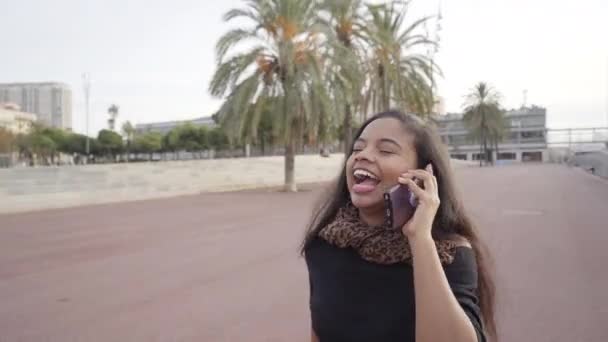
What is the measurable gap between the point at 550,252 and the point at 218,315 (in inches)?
198

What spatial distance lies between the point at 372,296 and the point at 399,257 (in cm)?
13

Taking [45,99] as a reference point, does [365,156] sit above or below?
below

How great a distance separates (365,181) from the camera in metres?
1.42

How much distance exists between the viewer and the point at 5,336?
13.1 feet

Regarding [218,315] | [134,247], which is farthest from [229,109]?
[218,315]

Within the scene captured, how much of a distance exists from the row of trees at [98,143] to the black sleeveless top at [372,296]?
172 ft

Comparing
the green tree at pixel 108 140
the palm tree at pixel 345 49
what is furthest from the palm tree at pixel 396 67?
the green tree at pixel 108 140

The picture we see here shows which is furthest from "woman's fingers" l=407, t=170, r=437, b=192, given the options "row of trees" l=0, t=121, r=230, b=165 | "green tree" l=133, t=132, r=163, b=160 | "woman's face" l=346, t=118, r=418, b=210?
"green tree" l=133, t=132, r=163, b=160

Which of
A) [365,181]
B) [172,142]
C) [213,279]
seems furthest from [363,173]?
[172,142]

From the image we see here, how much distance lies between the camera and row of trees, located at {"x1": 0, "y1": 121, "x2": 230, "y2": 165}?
5415cm

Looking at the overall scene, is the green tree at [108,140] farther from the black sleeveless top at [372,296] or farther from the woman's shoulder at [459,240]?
the woman's shoulder at [459,240]

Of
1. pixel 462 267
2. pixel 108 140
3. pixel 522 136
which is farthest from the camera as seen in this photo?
pixel 522 136

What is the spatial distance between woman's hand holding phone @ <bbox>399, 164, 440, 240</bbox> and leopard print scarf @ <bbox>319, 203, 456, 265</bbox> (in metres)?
0.15

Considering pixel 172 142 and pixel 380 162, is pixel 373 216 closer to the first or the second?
pixel 380 162
